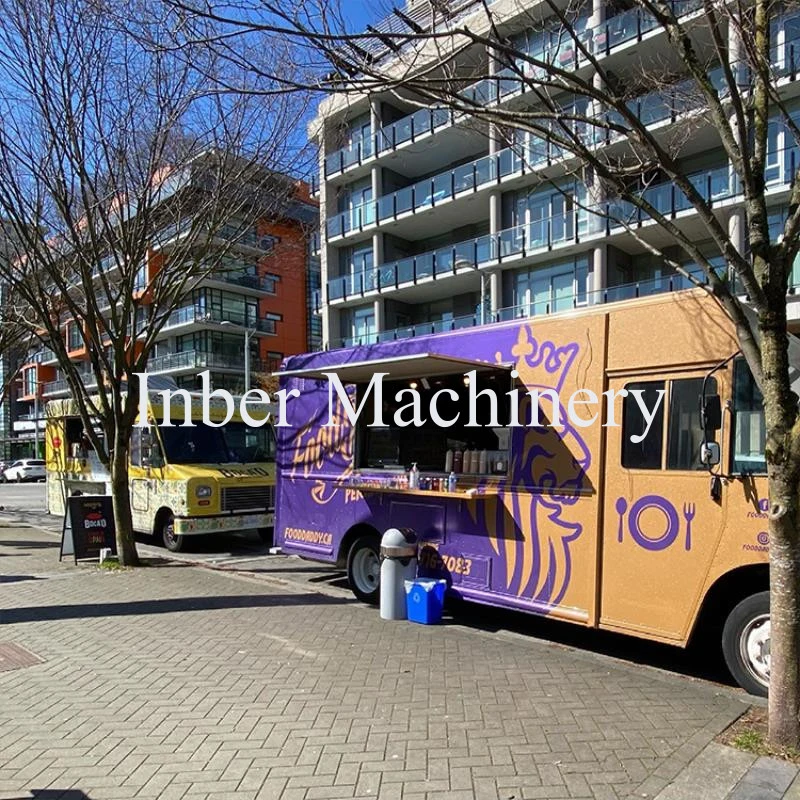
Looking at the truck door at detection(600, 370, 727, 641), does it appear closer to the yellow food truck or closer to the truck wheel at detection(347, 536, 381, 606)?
the truck wheel at detection(347, 536, 381, 606)

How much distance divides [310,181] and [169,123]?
2.23 meters

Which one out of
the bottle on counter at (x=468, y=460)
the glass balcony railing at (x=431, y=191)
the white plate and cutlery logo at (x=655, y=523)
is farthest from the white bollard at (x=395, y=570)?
the glass balcony railing at (x=431, y=191)

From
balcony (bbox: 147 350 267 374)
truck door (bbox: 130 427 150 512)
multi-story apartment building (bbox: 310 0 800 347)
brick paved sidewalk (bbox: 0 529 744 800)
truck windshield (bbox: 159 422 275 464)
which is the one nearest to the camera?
brick paved sidewalk (bbox: 0 529 744 800)

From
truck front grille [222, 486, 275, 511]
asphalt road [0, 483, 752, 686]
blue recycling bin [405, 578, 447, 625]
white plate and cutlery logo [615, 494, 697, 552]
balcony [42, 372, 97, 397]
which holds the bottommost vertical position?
asphalt road [0, 483, 752, 686]

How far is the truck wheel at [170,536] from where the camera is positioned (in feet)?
39.9

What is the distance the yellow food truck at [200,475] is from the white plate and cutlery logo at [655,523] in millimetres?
7996

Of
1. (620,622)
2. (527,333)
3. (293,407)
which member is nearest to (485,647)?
(620,622)

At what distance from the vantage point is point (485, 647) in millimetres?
6137

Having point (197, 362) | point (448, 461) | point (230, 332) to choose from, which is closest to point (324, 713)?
point (448, 461)

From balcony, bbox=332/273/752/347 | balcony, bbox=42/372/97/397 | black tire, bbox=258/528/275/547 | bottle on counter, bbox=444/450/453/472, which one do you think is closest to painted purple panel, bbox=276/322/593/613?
bottle on counter, bbox=444/450/453/472

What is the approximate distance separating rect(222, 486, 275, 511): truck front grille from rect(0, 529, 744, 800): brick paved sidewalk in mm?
4957

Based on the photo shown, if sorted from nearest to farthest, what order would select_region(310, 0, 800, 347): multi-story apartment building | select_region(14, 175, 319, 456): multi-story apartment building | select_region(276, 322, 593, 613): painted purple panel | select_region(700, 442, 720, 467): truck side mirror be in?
1. select_region(700, 442, 720, 467): truck side mirror
2. select_region(276, 322, 593, 613): painted purple panel
3. select_region(310, 0, 800, 347): multi-story apartment building
4. select_region(14, 175, 319, 456): multi-story apartment building

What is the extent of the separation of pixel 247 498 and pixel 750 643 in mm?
9114

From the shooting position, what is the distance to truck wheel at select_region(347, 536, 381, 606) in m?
7.92
